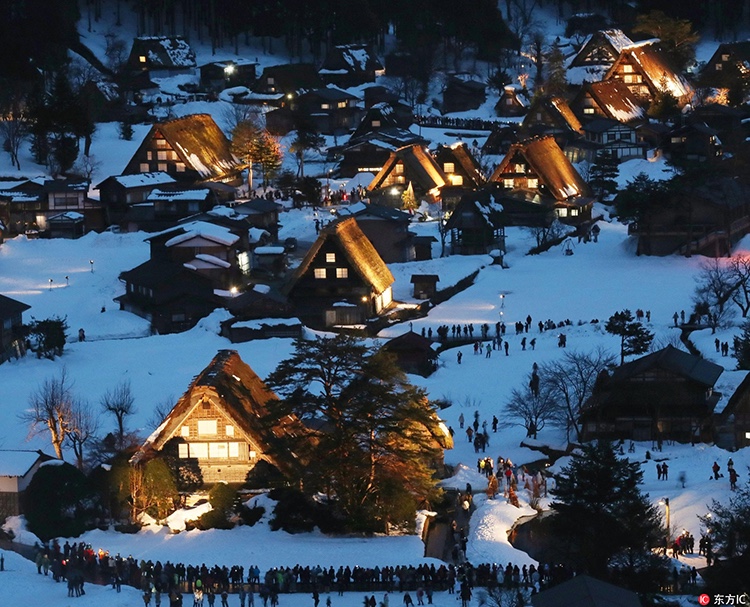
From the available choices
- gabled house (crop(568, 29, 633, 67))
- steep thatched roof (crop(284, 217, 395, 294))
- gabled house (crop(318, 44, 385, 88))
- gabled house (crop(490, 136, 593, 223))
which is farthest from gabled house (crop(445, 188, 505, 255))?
gabled house (crop(568, 29, 633, 67))

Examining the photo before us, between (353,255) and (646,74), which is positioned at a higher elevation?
(646,74)

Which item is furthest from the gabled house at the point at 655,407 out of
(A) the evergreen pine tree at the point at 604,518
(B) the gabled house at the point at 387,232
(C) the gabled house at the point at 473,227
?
(C) the gabled house at the point at 473,227

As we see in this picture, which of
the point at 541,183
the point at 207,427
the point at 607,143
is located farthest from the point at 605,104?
the point at 207,427

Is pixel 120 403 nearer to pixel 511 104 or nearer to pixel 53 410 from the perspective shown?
pixel 53 410

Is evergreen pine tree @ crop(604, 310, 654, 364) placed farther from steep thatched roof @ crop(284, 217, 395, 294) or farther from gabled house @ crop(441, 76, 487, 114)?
gabled house @ crop(441, 76, 487, 114)

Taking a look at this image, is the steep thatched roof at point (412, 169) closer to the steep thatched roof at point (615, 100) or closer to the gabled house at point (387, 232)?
the gabled house at point (387, 232)
